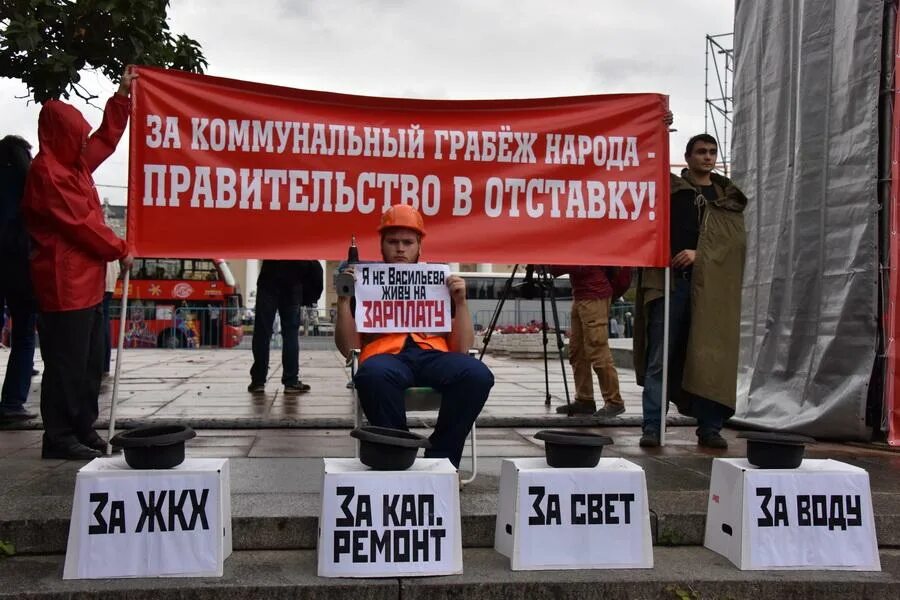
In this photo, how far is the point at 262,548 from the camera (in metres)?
3.43

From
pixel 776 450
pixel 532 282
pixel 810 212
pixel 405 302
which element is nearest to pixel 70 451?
pixel 405 302

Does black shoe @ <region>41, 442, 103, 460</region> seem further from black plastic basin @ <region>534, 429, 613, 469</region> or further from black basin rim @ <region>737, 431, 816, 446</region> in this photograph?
black basin rim @ <region>737, 431, 816, 446</region>

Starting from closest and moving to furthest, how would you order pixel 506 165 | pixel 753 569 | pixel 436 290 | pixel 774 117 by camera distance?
pixel 753 569
pixel 436 290
pixel 506 165
pixel 774 117

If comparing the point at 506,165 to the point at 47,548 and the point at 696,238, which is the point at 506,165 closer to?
the point at 696,238

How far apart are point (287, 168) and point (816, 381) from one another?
3.86 m

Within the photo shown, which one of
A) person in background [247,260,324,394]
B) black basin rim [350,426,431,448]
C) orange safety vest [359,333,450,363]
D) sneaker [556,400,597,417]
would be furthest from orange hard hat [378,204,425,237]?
person in background [247,260,324,394]

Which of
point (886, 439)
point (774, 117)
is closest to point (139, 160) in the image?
point (774, 117)

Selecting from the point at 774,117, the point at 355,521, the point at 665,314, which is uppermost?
the point at 774,117

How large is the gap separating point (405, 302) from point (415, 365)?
0.36m

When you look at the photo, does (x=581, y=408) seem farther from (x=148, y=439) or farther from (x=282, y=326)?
(x=148, y=439)

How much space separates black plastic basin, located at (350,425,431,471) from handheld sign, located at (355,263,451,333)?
3.81 feet

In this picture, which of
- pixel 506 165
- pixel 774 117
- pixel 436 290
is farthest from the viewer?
pixel 774 117

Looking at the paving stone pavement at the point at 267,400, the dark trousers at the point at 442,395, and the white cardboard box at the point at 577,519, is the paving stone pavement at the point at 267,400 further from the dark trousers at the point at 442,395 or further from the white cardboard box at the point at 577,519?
the white cardboard box at the point at 577,519

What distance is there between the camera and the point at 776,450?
10.9ft
